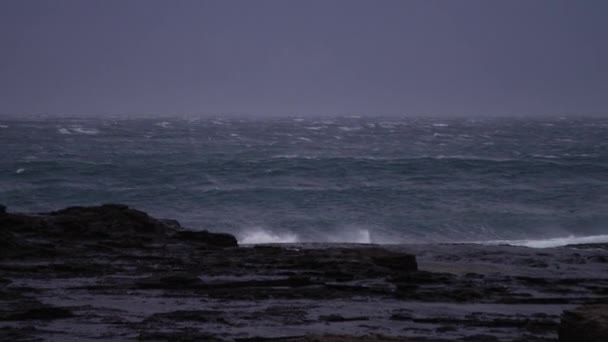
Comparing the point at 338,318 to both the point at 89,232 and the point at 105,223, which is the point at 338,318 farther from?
the point at 105,223

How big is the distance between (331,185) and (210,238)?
22333 mm

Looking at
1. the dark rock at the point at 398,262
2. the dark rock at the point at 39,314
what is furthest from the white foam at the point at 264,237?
the dark rock at the point at 39,314

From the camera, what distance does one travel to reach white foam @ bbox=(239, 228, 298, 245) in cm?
2561

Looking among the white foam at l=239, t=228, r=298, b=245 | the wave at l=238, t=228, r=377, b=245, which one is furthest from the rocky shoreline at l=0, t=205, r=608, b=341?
the wave at l=238, t=228, r=377, b=245

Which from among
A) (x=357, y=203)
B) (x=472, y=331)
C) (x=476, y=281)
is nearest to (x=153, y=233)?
(x=476, y=281)

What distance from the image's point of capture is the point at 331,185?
1476 inches

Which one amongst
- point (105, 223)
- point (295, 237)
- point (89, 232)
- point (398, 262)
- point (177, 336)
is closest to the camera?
point (177, 336)

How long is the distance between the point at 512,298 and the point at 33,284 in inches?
211

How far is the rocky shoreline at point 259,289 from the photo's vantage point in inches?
328

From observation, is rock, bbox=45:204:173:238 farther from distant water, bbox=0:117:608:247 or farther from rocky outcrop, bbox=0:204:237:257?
distant water, bbox=0:117:608:247

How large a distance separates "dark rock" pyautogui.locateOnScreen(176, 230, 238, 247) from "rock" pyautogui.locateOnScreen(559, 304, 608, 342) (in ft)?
29.8

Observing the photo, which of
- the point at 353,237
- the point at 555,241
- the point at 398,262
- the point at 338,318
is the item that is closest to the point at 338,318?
the point at 338,318

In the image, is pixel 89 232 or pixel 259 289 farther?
pixel 89 232

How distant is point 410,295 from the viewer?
1077 centimetres
